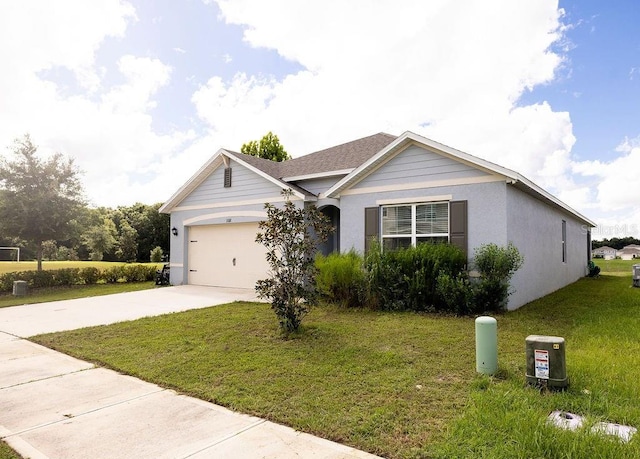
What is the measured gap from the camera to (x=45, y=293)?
50.8ft

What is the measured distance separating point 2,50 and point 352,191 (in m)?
9.22

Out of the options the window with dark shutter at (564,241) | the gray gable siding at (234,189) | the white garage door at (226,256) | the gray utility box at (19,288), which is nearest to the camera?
the gray gable siding at (234,189)

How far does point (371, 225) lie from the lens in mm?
11000

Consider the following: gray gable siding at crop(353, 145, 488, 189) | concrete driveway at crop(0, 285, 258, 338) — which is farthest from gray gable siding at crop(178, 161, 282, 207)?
gray gable siding at crop(353, 145, 488, 189)

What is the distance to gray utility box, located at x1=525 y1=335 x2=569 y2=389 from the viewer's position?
4109mm

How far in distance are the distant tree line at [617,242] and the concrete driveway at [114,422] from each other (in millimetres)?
67719

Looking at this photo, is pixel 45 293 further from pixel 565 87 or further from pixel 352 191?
pixel 565 87

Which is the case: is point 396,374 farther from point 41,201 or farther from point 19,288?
point 41,201

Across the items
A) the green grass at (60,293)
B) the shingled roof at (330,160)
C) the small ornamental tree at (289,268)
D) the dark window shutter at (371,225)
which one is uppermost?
the shingled roof at (330,160)

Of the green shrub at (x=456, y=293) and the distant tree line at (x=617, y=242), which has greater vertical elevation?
the distant tree line at (x=617, y=242)

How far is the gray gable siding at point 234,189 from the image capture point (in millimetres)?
14049

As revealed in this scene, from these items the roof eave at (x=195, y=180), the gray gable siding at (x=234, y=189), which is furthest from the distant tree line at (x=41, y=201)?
the gray gable siding at (x=234, y=189)

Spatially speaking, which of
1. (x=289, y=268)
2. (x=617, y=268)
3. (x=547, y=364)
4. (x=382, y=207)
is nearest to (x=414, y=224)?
(x=382, y=207)

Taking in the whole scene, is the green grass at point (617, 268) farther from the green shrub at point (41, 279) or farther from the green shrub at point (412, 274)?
the green shrub at point (41, 279)
